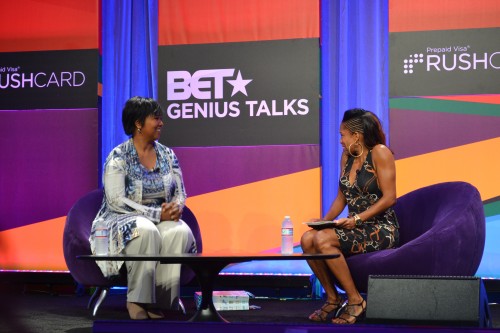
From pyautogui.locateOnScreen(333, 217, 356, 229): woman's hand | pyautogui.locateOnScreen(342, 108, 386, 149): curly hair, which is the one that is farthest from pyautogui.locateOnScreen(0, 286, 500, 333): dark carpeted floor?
pyautogui.locateOnScreen(342, 108, 386, 149): curly hair

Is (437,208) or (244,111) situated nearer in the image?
(437,208)

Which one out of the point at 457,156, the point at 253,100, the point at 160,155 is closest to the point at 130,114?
the point at 160,155

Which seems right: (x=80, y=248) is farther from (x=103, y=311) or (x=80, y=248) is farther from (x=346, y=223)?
(x=346, y=223)

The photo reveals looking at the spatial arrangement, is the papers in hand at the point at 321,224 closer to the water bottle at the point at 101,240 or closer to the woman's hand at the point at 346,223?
the woman's hand at the point at 346,223

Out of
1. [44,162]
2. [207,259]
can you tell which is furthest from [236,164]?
[207,259]

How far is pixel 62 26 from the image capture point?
18.4ft

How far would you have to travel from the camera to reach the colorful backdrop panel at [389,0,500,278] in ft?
15.9

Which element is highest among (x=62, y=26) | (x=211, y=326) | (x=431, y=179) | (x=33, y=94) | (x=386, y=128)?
(x=62, y=26)

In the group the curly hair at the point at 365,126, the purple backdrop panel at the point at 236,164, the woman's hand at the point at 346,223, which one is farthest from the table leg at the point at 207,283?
the purple backdrop panel at the point at 236,164

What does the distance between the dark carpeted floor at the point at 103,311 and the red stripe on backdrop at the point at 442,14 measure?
196cm

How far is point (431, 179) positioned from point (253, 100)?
4.67 ft

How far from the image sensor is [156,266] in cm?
375

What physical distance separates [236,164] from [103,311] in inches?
62.1

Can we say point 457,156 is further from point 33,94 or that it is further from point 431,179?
point 33,94
